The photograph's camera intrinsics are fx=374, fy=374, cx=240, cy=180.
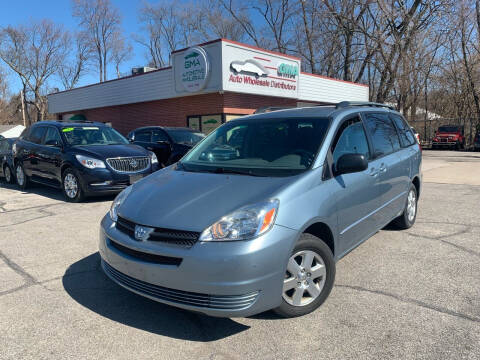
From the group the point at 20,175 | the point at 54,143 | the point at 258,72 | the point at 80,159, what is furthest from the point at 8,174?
the point at 258,72

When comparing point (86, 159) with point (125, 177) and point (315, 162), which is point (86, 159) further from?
point (315, 162)

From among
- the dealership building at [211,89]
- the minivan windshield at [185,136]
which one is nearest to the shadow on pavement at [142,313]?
the minivan windshield at [185,136]

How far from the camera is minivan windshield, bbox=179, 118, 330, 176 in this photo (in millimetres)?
3387

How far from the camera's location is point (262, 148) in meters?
3.76

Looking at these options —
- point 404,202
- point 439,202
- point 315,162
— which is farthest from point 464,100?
point 315,162

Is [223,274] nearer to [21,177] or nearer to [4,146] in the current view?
[21,177]

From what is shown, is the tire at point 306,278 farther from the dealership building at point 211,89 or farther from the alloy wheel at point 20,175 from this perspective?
the dealership building at point 211,89

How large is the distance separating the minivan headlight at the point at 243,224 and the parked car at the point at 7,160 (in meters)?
9.55

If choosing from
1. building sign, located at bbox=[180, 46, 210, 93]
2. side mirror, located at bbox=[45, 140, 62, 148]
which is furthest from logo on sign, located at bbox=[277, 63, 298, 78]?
side mirror, located at bbox=[45, 140, 62, 148]

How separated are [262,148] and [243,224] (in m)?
1.31

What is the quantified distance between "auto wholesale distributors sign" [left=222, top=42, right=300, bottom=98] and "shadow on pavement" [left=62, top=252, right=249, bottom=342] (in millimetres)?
12496

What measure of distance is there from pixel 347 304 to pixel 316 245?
0.69 m

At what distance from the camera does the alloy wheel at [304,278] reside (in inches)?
111

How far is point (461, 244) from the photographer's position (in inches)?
188
